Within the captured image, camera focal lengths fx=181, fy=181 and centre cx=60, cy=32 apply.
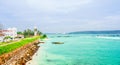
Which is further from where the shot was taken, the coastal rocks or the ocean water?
the ocean water

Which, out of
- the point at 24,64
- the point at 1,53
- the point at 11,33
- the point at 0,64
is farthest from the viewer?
the point at 11,33

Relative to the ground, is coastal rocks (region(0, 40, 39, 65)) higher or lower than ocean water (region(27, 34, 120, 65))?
higher

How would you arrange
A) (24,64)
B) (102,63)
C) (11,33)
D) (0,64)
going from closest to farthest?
(0,64) → (24,64) → (102,63) → (11,33)

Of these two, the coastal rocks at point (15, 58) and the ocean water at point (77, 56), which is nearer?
the coastal rocks at point (15, 58)

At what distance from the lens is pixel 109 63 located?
29688 mm

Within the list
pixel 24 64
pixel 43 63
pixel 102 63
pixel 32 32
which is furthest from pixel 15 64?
pixel 32 32

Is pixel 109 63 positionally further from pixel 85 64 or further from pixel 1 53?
pixel 1 53

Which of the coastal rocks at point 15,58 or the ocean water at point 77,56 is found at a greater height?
the coastal rocks at point 15,58

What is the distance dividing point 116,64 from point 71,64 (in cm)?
708

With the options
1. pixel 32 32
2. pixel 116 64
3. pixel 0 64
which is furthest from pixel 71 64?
pixel 32 32

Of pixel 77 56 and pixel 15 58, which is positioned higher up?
pixel 15 58

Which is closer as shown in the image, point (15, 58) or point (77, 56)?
point (15, 58)

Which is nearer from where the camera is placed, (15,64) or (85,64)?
(15,64)

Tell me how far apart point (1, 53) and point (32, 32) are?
117 metres
